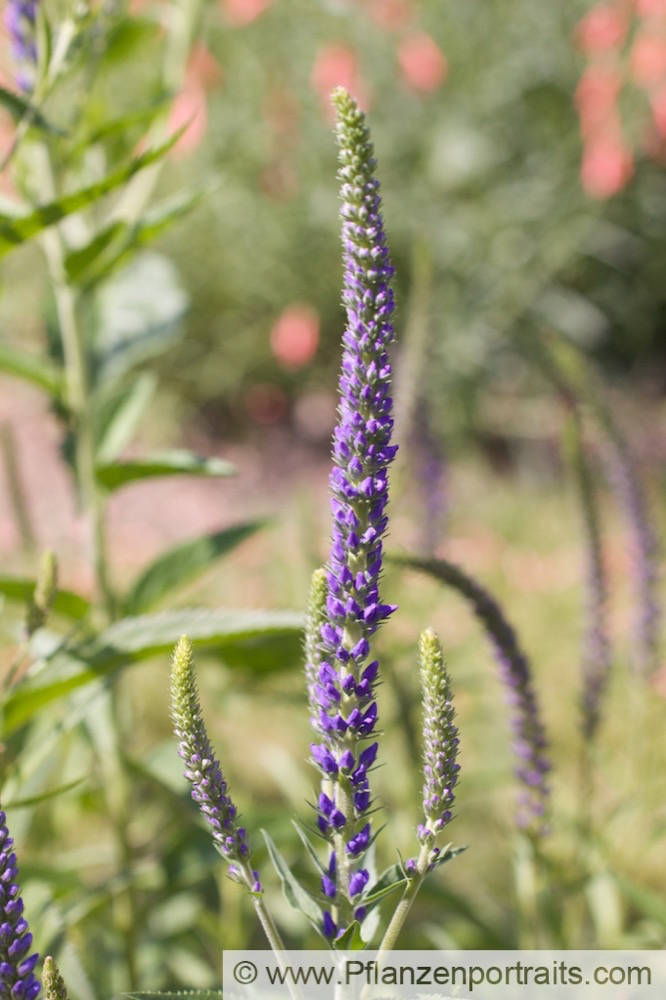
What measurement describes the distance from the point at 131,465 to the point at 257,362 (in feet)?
15.1

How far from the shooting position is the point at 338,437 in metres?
0.93

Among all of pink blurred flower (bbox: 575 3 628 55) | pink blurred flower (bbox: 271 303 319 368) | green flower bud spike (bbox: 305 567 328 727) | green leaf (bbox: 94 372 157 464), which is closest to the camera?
green flower bud spike (bbox: 305 567 328 727)

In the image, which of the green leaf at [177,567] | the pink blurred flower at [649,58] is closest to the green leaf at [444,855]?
the green leaf at [177,567]

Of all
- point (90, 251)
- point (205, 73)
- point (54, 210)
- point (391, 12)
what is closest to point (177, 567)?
point (90, 251)

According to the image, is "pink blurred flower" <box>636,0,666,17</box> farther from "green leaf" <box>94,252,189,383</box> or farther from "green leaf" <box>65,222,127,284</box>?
"green leaf" <box>65,222,127,284</box>

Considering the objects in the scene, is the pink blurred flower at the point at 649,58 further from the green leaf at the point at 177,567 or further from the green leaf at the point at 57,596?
the green leaf at the point at 57,596

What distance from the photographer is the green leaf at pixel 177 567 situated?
1879 mm

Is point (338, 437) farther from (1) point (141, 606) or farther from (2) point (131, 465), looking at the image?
(1) point (141, 606)

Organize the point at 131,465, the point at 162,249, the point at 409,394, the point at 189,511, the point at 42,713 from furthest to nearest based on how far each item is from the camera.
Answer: the point at 162,249 → the point at 189,511 → the point at 409,394 → the point at 42,713 → the point at 131,465

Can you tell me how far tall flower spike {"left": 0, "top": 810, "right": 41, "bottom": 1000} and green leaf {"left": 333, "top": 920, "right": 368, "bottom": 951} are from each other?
26 centimetres

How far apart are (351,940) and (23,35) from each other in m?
1.37

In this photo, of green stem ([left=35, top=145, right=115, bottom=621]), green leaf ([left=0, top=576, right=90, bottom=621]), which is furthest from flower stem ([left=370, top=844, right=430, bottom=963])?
green stem ([left=35, top=145, right=115, bottom=621])

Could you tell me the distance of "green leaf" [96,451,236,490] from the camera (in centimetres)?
171

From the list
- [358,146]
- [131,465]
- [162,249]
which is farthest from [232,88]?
[358,146]
